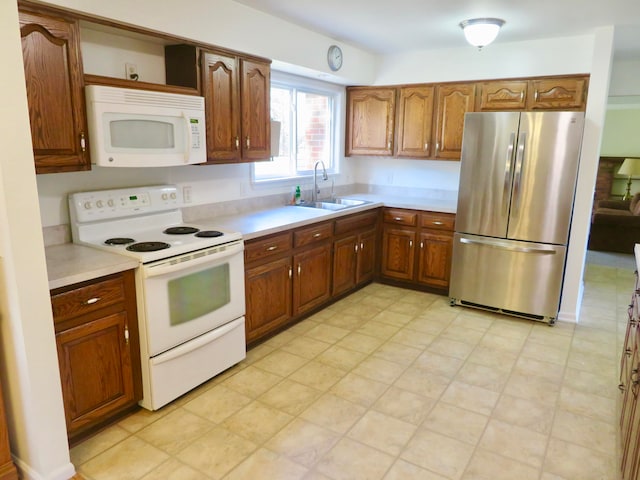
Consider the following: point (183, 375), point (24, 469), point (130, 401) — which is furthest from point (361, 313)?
point (24, 469)

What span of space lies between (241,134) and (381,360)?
188 cm

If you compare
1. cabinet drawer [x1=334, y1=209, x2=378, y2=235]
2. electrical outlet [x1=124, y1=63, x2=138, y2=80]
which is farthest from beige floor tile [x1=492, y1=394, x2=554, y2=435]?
electrical outlet [x1=124, y1=63, x2=138, y2=80]

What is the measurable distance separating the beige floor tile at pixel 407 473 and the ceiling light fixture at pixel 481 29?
2.96m

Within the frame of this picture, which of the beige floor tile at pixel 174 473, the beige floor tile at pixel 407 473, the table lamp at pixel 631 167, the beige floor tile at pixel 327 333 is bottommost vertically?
the beige floor tile at pixel 407 473

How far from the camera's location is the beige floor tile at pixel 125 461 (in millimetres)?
2069

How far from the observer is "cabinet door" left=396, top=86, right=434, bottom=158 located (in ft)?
14.9

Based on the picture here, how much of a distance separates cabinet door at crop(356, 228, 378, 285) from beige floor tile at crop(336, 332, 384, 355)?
1049 mm

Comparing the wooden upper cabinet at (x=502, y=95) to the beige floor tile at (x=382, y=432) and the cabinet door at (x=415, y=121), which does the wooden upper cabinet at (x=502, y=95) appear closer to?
the cabinet door at (x=415, y=121)

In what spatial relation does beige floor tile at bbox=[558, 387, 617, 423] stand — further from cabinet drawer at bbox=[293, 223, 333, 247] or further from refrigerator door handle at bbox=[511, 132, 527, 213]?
cabinet drawer at bbox=[293, 223, 333, 247]

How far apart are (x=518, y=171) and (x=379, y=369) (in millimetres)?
2000

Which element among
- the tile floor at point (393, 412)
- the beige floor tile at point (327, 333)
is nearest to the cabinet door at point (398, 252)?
the tile floor at point (393, 412)

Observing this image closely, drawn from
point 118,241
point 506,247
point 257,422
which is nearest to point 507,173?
point 506,247

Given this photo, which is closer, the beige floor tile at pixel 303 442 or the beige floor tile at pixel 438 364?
the beige floor tile at pixel 303 442

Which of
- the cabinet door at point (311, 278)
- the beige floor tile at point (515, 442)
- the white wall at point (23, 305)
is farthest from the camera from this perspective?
the cabinet door at point (311, 278)
